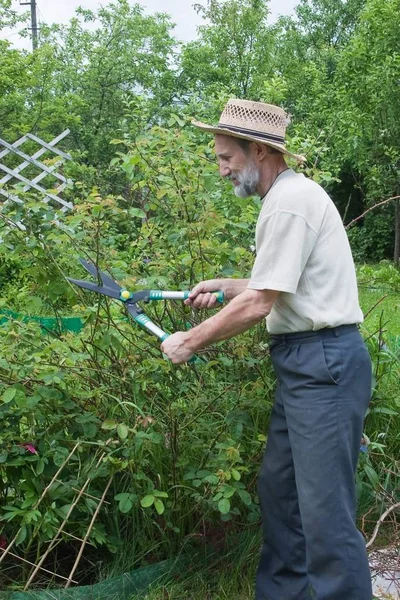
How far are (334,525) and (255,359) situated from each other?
2.38ft

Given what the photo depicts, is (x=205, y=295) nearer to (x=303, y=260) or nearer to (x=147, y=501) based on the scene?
(x=303, y=260)

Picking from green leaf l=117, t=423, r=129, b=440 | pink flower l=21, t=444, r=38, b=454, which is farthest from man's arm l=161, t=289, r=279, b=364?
pink flower l=21, t=444, r=38, b=454

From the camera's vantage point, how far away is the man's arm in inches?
102

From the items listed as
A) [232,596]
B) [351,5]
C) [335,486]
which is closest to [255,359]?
[335,486]

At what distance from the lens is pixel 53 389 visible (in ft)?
10.1

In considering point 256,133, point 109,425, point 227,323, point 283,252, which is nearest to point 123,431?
point 109,425

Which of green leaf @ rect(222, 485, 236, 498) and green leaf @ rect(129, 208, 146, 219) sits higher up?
green leaf @ rect(129, 208, 146, 219)

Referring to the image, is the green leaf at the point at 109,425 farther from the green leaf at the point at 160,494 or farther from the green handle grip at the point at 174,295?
the green handle grip at the point at 174,295

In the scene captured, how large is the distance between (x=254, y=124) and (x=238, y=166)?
15 centimetres

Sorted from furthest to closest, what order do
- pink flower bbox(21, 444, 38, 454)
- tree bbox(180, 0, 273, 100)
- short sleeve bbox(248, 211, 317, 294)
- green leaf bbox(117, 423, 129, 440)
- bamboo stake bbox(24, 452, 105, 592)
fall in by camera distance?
tree bbox(180, 0, 273, 100)
pink flower bbox(21, 444, 38, 454)
bamboo stake bbox(24, 452, 105, 592)
green leaf bbox(117, 423, 129, 440)
short sleeve bbox(248, 211, 317, 294)

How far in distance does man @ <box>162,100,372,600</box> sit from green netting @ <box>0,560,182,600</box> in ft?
2.20

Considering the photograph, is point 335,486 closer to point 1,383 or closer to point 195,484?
point 195,484

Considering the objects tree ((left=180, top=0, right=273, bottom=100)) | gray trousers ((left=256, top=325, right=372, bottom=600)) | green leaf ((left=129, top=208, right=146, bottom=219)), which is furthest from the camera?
tree ((left=180, top=0, right=273, bottom=100))

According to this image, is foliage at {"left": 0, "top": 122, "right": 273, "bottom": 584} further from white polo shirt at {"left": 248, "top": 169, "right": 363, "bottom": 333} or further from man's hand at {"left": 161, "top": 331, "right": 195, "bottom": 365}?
white polo shirt at {"left": 248, "top": 169, "right": 363, "bottom": 333}
